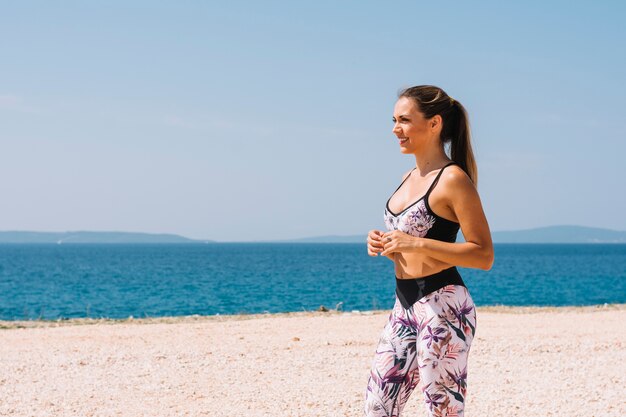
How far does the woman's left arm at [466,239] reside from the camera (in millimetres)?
3475

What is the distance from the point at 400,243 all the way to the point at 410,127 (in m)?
0.58

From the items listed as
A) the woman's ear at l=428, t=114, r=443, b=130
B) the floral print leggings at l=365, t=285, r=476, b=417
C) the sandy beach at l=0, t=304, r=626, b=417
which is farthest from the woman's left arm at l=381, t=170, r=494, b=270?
the sandy beach at l=0, t=304, r=626, b=417

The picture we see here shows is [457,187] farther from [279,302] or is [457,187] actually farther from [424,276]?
[279,302]

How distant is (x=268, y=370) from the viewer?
905 cm

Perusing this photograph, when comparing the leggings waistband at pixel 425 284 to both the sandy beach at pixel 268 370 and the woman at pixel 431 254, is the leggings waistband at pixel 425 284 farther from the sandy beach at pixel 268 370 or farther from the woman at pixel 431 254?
the sandy beach at pixel 268 370

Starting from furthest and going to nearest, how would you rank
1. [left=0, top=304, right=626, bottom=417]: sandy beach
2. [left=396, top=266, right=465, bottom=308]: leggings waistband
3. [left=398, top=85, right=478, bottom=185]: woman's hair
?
[left=0, top=304, right=626, bottom=417]: sandy beach
[left=398, top=85, right=478, bottom=185]: woman's hair
[left=396, top=266, right=465, bottom=308]: leggings waistband

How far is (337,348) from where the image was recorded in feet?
34.7

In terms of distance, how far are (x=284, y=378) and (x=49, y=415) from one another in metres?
2.55

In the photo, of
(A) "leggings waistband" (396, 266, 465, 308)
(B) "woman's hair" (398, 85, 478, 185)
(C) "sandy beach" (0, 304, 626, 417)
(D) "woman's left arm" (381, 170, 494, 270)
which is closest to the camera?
(D) "woman's left arm" (381, 170, 494, 270)

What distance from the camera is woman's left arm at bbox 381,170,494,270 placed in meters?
3.47

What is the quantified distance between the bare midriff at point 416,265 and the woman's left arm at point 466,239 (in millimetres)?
72

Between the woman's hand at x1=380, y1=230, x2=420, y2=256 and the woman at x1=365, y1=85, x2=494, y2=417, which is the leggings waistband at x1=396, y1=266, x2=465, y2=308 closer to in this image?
the woman at x1=365, y1=85, x2=494, y2=417

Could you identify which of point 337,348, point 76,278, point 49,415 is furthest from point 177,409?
point 76,278

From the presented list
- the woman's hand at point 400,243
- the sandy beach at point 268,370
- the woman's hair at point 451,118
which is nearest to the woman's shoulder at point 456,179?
the woman's hair at point 451,118
